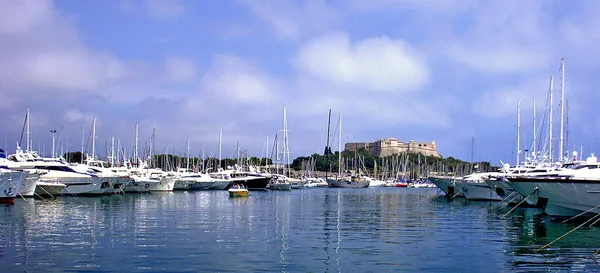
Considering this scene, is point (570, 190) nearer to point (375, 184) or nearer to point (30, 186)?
point (30, 186)

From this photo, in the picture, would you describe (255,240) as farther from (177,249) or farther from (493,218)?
(493,218)

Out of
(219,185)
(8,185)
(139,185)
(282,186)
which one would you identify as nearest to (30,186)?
(8,185)

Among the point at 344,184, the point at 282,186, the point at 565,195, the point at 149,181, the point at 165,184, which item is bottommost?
the point at 344,184

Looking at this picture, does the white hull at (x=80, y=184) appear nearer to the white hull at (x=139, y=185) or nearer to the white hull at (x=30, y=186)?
the white hull at (x=30, y=186)

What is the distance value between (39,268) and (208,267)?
17.1ft

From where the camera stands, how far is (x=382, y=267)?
2089 centimetres

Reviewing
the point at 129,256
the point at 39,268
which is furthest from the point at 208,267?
the point at 39,268

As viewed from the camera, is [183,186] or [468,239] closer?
[468,239]

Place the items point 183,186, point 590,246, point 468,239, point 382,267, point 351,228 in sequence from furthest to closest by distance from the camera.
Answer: point 183,186, point 351,228, point 468,239, point 590,246, point 382,267

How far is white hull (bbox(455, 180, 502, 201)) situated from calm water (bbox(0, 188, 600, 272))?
1030 inches

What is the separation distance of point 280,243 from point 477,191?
4702 centimetres

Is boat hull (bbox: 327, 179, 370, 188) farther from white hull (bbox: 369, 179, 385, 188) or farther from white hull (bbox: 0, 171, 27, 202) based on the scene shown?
white hull (bbox: 0, 171, 27, 202)

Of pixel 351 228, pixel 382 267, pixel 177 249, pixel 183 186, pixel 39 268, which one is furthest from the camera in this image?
pixel 183 186

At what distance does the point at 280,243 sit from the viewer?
2658 centimetres
